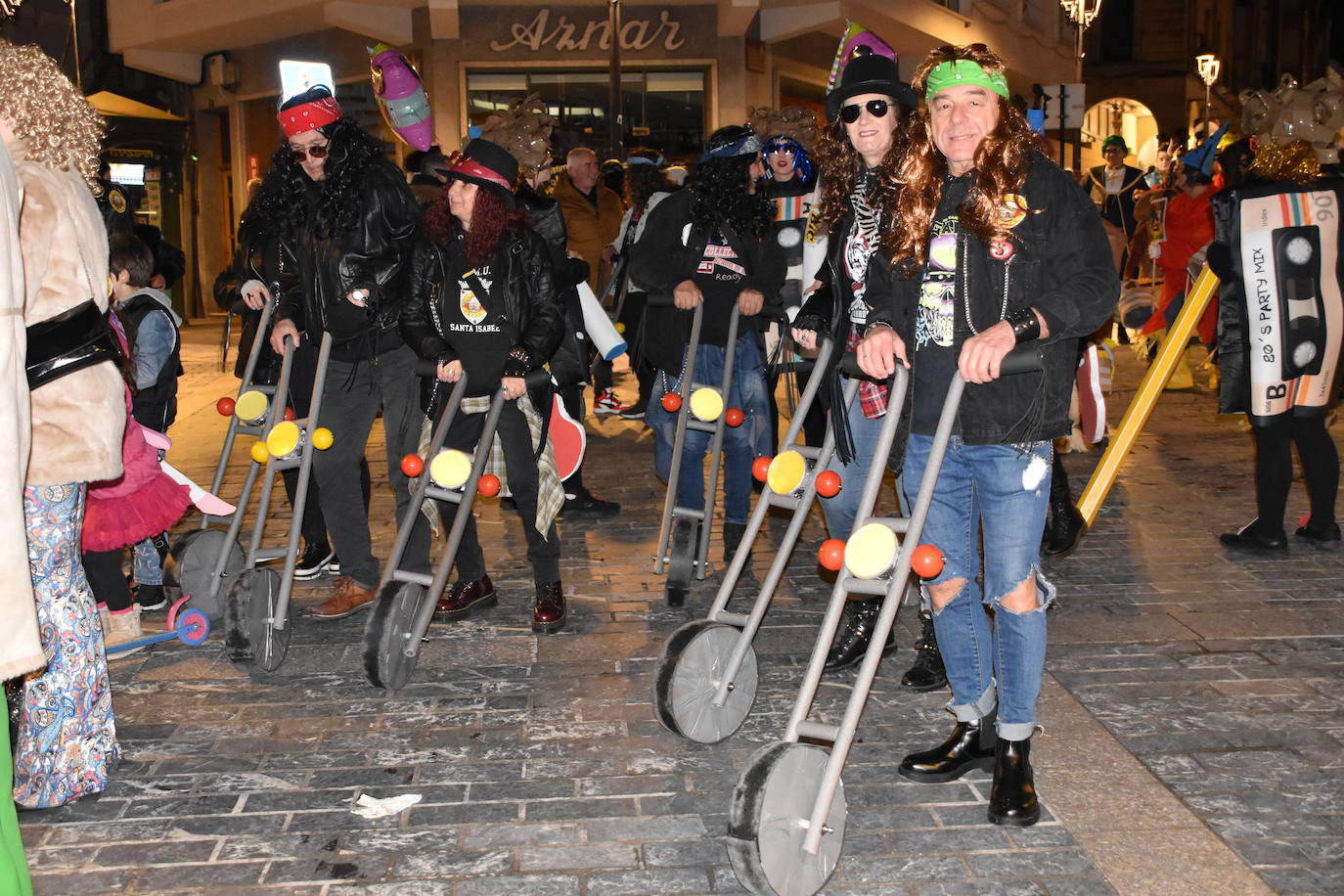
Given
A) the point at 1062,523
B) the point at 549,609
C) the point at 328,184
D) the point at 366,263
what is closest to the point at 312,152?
the point at 328,184

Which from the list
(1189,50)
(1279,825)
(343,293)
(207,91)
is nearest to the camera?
(1279,825)

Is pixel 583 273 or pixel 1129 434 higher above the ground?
pixel 583 273

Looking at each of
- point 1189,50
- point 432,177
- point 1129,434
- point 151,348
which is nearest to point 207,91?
point 432,177

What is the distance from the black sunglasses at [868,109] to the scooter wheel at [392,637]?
2346mm

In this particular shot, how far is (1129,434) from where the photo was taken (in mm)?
6566

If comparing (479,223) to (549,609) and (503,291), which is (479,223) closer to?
(503,291)

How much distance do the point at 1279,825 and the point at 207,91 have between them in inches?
1087

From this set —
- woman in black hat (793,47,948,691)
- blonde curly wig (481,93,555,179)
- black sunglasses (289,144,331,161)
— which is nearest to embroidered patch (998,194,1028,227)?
woman in black hat (793,47,948,691)

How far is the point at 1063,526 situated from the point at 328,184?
12.9 ft

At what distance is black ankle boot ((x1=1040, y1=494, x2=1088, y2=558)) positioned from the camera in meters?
6.89

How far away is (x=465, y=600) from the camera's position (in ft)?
20.2

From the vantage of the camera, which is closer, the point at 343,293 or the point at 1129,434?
the point at 343,293

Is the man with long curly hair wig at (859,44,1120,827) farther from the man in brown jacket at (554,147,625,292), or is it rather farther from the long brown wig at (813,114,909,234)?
the man in brown jacket at (554,147,625,292)

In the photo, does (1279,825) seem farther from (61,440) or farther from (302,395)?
(302,395)
